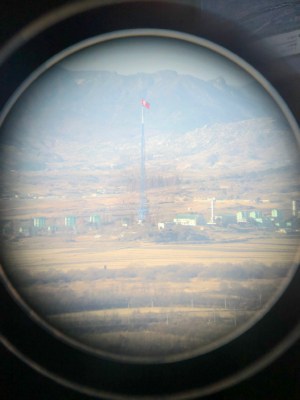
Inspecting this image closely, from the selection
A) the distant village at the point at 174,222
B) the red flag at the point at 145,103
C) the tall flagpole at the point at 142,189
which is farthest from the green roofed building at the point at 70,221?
the red flag at the point at 145,103

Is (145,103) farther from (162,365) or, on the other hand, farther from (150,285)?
(162,365)

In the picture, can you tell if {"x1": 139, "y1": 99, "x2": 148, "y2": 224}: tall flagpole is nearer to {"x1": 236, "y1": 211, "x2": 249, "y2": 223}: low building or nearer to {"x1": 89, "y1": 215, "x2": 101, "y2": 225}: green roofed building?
{"x1": 89, "y1": 215, "x2": 101, "y2": 225}: green roofed building

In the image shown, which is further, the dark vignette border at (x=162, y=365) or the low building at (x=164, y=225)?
the low building at (x=164, y=225)

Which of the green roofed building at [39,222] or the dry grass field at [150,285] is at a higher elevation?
the green roofed building at [39,222]

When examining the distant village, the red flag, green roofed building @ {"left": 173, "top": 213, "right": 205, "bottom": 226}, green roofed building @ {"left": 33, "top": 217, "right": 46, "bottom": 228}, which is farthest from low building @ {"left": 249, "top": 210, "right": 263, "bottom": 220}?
green roofed building @ {"left": 33, "top": 217, "right": 46, "bottom": 228}

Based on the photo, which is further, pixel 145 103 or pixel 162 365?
pixel 145 103

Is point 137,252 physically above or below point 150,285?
above

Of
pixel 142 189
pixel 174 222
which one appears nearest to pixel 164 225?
pixel 174 222

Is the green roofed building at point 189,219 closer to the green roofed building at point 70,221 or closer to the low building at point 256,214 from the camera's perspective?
the low building at point 256,214
